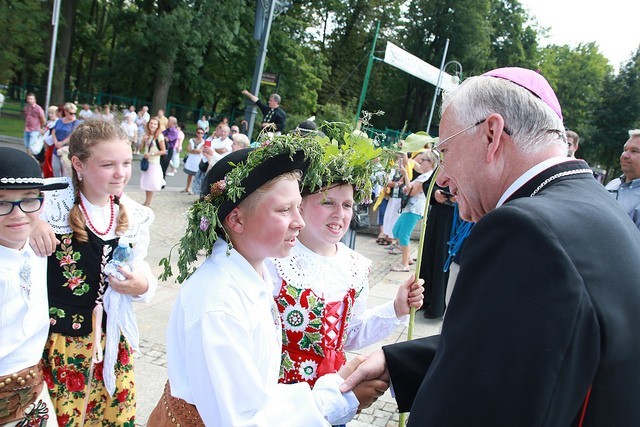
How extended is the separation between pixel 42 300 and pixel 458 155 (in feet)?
6.78

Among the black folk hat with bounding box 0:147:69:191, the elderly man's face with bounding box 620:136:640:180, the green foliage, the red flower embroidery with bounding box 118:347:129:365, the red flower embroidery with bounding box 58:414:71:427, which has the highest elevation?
the green foliage

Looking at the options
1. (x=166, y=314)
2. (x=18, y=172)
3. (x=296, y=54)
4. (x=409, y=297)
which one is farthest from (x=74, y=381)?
(x=296, y=54)

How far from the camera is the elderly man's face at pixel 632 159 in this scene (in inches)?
197

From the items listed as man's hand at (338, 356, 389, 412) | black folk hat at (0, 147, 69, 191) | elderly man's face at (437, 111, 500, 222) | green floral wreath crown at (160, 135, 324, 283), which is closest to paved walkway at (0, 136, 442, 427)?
man's hand at (338, 356, 389, 412)

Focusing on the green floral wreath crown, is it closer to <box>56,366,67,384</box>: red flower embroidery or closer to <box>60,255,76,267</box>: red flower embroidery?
<box>60,255,76,267</box>: red flower embroidery

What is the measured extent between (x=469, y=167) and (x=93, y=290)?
7.07 feet

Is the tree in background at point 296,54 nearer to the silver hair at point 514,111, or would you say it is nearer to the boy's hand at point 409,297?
the boy's hand at point 409,297

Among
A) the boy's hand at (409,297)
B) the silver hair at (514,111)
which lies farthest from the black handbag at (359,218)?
the silver hair at (514,111)

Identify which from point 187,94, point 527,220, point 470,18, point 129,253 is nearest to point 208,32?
point 187,94

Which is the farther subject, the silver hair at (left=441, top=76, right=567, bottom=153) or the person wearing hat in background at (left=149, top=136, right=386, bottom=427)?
the person wearing hat in background at (left=149, top=136, right=386, bottom=427)

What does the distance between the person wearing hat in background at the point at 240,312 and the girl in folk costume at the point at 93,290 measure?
33.4 inches

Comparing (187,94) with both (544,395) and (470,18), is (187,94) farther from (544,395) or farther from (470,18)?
(544,395)

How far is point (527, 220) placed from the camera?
3.44 ft

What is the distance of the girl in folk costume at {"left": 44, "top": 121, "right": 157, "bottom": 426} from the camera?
8.46 ft
